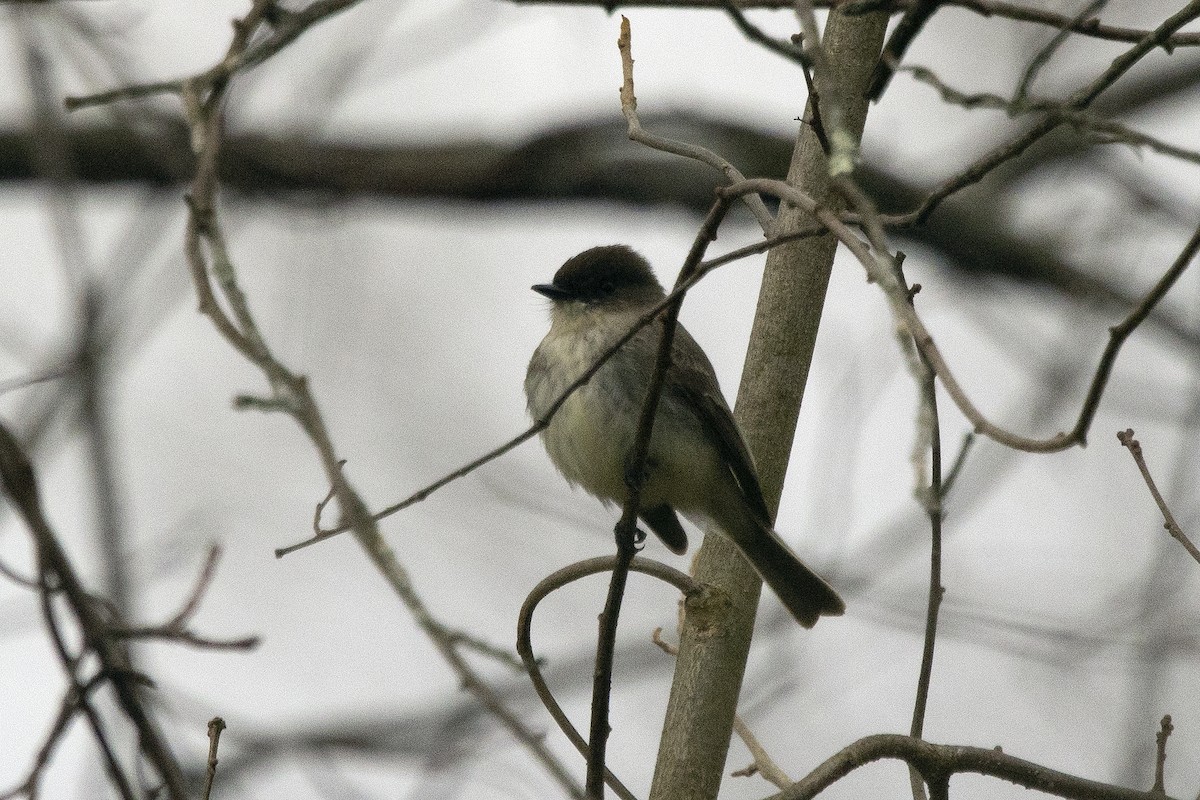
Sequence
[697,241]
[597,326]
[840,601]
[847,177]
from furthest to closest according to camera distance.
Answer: [597,326] < [840,601] < [697,241] < [847,177]

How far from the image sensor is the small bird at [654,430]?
4.19m

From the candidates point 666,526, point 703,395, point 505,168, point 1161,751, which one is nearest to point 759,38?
point 1161,751

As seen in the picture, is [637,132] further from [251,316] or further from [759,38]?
[251,316]

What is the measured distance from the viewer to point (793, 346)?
3.20 m

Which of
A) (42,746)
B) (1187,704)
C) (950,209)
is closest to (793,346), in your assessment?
(42,746)

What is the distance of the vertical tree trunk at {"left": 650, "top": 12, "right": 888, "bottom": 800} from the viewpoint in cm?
302

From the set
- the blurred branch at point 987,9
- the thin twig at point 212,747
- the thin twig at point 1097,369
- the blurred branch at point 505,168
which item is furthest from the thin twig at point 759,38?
the blurred branch at point 505,168

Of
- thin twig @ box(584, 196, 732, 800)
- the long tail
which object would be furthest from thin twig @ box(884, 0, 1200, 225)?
the long tail

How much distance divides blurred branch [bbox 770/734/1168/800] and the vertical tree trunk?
1.27ft

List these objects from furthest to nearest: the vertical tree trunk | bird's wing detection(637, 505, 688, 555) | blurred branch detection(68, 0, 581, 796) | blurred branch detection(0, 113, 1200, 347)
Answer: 1. blurred branch detection(0, 113, 1200, 347)
2. bird's wing detection(637, 505, 688, 555)
3. the vertical tree trunk
4. blurred branch detection(68, 0, 581, 796)

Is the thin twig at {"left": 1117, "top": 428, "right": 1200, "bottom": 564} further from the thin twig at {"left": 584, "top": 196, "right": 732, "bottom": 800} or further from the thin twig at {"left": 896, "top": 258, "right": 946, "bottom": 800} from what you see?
the thin twig at {"left": 584, "top": 196, "right": 732, "bottom": 800}

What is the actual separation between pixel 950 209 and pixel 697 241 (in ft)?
22.4

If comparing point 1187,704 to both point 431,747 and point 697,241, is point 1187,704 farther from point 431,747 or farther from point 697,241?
point 697,241

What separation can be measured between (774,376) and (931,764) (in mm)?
940
